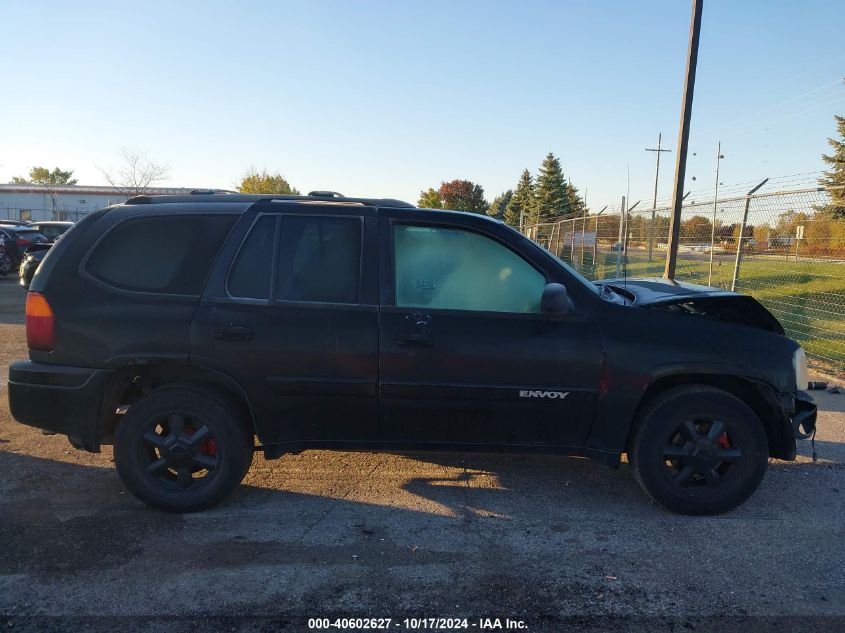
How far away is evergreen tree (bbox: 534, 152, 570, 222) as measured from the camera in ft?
184

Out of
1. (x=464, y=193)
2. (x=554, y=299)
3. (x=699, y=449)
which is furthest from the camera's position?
(x=464, y=193)

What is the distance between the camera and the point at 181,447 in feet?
11.8

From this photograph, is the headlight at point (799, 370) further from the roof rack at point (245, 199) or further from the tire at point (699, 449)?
the roof rack at point (245, 199)

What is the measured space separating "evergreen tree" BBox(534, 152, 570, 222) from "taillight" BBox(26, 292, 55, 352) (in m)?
54.4

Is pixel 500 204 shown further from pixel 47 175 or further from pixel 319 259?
pixel 319 259

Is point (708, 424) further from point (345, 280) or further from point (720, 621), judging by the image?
point (345, 280)

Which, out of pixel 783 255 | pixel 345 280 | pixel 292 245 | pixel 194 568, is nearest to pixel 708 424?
pixel 345 280

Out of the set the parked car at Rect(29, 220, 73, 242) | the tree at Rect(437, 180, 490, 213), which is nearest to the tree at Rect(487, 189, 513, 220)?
the tree at Rect(437, 180, 490, 213)

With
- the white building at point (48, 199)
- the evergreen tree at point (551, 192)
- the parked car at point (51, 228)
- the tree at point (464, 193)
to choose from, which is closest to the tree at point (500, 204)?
the tree at point (464, 193)

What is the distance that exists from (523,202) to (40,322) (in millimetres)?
65138

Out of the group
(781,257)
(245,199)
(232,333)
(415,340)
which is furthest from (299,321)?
(781,257)

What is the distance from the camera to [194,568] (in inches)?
119

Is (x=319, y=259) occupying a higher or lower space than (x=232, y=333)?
higher

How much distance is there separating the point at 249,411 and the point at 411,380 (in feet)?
3.38
